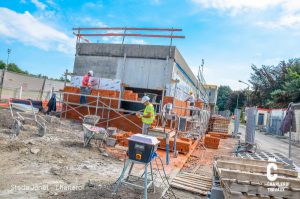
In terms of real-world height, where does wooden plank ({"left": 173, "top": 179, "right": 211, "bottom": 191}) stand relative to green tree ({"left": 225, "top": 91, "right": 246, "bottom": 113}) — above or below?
below

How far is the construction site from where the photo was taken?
4.86 meters

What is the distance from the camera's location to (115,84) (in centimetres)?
1516

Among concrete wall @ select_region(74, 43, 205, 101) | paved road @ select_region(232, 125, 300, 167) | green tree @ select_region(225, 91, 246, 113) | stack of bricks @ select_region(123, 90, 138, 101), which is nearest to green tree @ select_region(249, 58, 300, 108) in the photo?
green tree @ select_region(225, 91, 246, 113)

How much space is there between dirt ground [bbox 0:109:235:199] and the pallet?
0.18m

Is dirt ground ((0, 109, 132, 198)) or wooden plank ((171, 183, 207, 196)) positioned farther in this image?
wooden plank ((171, 183, 207, 196))

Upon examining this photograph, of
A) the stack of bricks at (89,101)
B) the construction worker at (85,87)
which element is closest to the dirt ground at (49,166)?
the stack of bricks at (89,101)

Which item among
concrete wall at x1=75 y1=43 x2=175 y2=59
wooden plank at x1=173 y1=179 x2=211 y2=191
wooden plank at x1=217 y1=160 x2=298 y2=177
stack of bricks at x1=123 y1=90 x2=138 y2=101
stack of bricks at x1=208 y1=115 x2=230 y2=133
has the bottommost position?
wooden plank at x1=173 y1=179 x2=211 y2=191

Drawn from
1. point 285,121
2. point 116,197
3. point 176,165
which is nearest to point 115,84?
point 176,165

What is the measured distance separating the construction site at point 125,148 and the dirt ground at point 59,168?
0.02 metres

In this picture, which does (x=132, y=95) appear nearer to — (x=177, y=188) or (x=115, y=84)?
(x=115, y=84)

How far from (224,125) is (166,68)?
27.0ft

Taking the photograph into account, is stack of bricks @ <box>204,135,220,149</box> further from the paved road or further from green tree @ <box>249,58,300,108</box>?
green tree @ <box>249,58,300,108</box>

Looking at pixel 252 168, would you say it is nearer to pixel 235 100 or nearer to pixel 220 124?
pixel 220 124

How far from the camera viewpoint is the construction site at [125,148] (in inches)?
191
